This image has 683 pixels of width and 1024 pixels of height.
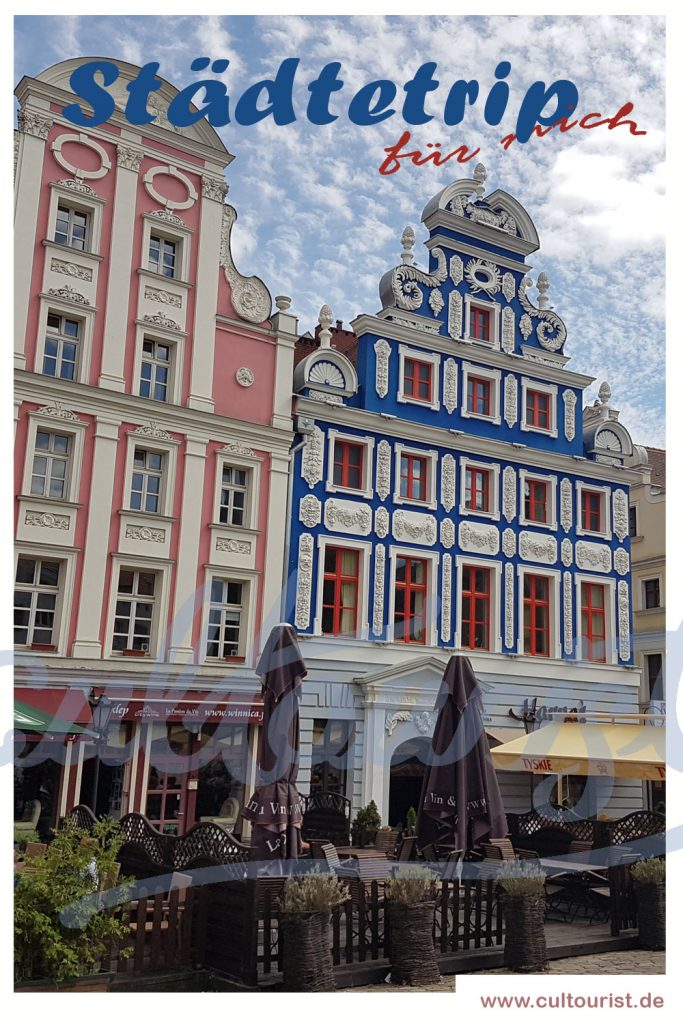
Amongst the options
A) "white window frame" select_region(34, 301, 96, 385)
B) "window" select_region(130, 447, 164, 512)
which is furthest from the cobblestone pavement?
"white window frame" select_region(34, 301, 96, 385)

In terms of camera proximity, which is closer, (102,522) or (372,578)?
(102,522)

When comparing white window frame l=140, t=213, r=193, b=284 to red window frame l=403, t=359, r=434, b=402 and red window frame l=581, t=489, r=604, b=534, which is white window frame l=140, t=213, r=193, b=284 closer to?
red window frame l=403, t=359, r=434, b=402

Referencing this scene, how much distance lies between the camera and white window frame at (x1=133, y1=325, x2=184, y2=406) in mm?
16484

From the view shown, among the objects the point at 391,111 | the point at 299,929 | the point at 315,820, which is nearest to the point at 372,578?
the point at 315,820

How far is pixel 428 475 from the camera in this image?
1964cm

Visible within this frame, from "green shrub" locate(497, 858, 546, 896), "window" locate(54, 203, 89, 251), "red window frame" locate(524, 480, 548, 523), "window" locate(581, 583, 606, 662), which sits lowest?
"green shrub" locate(497, 858, 546, 896)

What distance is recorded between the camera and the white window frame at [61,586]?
49.5 feet

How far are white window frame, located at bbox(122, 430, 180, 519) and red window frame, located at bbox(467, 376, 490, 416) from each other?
6.68m

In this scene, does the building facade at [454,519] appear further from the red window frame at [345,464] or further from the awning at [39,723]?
the awning at [39,723]

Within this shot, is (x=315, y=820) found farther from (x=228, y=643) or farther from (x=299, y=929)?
(x=299, y=929)

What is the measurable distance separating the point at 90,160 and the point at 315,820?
11.1 m

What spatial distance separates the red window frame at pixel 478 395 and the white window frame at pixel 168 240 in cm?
641

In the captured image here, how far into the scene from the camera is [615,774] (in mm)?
13039

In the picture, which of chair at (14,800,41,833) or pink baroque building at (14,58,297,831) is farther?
pink baroque building at (14,58,297,831)
